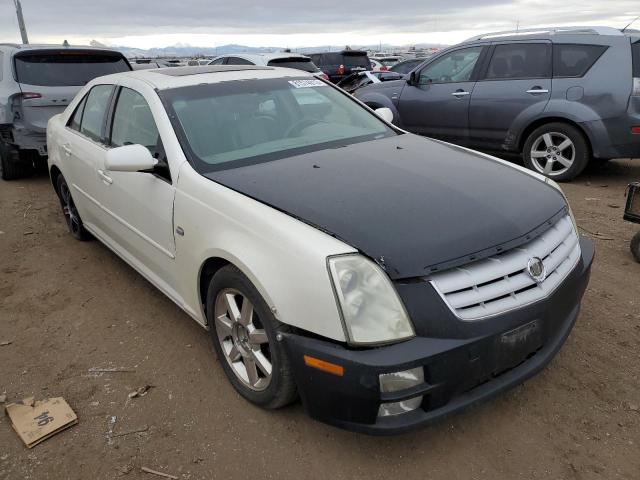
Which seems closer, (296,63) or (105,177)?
(105,177)

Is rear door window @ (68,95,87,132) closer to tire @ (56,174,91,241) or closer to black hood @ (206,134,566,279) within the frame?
tire @ (56,174,91,241)

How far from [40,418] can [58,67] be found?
5.61 metres

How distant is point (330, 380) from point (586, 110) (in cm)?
520

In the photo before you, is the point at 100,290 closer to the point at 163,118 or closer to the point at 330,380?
the point at 163,118

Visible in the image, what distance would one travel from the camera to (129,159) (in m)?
2.83

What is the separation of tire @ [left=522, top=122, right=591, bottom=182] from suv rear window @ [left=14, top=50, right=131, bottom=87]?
5.74m

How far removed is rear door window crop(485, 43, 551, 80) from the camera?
620cm

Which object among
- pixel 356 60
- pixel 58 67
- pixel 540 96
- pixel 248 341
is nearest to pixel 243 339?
pixel 248 341

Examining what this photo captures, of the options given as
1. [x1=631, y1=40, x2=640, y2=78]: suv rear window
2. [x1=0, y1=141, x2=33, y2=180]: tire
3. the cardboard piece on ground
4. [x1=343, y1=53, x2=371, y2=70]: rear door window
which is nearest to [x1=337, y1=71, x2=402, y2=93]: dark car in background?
[x1=343, y1=53, x2=371, y2=70]: rear door window

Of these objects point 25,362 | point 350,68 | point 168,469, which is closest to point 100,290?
point 25,362

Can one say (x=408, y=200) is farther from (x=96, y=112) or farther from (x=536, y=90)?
(x=536, y=90)

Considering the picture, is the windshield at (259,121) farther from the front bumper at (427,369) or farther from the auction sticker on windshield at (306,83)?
the front bumper at (427,369)

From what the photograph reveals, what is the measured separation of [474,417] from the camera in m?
2.50

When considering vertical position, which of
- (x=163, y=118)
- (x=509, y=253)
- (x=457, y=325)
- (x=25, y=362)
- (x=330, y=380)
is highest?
(x=163, y=118)
